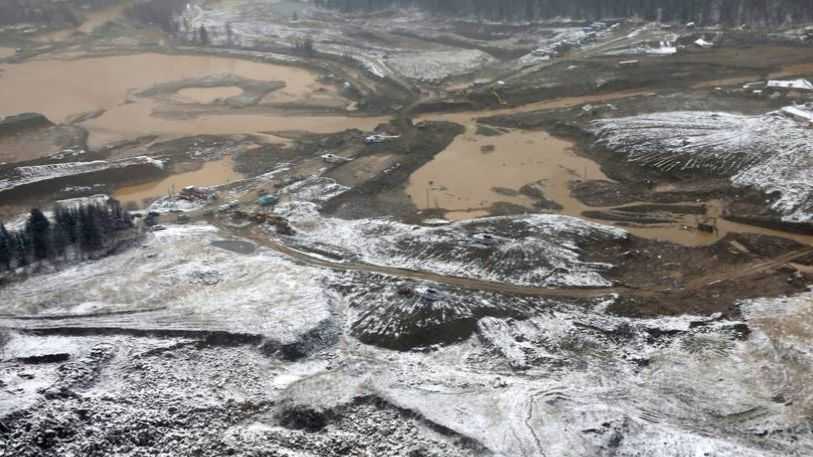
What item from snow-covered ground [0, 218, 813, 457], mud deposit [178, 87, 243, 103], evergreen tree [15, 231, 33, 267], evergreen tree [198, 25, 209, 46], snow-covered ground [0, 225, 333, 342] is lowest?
snow-covered ground [0, 218, 813, 457]

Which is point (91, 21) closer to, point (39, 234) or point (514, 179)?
point (39, 234)

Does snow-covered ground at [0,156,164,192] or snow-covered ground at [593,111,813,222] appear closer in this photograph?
snow-covered ground at [593,111,813,222]

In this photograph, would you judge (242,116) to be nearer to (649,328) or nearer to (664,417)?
(649,328)

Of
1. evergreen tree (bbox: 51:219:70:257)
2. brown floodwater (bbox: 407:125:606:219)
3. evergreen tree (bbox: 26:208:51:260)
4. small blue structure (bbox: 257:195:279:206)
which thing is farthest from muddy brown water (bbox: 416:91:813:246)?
evergreen tree (bbox: 26:208:51:260)

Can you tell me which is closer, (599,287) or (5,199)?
(599,287)

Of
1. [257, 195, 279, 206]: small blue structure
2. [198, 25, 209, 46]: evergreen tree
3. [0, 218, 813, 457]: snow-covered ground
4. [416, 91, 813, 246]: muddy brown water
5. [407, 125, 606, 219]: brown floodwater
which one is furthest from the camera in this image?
[198, 25, 209, 46]: evergreen tree

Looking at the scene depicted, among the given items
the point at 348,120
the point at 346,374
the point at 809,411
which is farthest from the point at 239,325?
the point at 348,120

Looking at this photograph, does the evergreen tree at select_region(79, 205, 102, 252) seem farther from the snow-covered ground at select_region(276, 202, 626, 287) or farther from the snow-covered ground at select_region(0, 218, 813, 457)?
the snow-covered ground at select_region(276, 202, 626, 287)

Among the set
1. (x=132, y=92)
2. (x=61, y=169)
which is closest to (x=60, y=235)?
(x=61, y=169)
